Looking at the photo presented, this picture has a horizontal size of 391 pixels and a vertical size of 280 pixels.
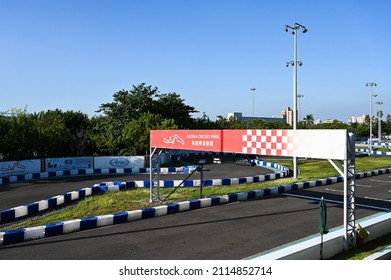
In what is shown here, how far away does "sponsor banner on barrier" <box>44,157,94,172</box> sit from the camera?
3038 cm

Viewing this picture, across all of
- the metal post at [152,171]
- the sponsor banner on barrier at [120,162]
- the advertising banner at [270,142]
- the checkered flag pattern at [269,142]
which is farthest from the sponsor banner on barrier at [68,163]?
the checkered flag pattern at [269,142]

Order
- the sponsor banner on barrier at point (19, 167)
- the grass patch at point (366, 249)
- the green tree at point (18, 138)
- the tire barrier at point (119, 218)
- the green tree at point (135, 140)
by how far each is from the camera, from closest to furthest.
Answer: the grass patch at point (366, 249)
the tire barrier at point (119, 218)
the sponsor banner on barrier at point (19, 167)
the green tree at point (18, 138)
the green tree at point (135, 140)

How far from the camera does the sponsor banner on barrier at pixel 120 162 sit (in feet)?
107

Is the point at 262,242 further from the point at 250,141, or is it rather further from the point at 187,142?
the point at 187,142

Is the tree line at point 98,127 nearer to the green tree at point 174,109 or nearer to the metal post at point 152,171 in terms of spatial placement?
the green tree at point 174,109

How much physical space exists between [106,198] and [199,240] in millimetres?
8824

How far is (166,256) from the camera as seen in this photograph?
8.91 meters

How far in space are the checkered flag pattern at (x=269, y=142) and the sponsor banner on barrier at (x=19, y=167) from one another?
2343 cm

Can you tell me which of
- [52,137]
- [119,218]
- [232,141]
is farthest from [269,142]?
[52,137]

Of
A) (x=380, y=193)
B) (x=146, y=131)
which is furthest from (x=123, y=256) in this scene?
(x=146, y=131)

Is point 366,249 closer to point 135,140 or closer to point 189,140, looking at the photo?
point 189,140

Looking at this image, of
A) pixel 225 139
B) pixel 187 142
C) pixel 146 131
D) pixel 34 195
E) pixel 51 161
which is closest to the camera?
pixel 225 139

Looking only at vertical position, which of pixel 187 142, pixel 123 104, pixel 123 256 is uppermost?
pixel 123 104

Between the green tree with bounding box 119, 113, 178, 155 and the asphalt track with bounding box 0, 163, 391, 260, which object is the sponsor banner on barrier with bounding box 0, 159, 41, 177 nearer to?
the green tree with bounding box 119, 113, 178, 155
